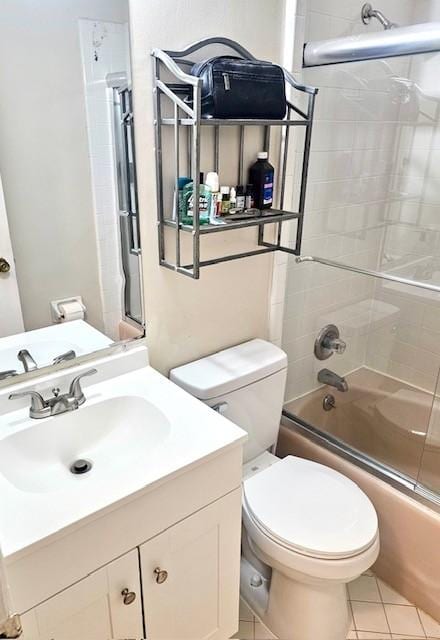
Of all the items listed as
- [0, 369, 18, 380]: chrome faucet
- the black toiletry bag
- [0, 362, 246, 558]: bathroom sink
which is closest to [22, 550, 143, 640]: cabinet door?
[0, 362, 246, 558]: bathroom sink

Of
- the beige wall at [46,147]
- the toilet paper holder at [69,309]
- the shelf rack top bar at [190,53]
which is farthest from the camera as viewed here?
the toilet paper holder at [69,309]

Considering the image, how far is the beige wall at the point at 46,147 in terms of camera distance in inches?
42.1

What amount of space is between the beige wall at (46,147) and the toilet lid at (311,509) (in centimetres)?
86

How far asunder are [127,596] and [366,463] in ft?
3.43

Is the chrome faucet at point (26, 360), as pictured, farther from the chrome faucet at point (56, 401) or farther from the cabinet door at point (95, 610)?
the cabinet door at point (95, 610)

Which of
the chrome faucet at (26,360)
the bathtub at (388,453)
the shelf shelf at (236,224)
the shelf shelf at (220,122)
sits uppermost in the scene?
the shelf shelf at (220,122)

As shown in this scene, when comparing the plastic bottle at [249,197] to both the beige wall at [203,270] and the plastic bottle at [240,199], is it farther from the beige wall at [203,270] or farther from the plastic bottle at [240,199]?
the beige wall at [203,270]

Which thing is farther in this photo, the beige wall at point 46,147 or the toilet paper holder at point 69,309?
the toilet paper holder at point 69,309

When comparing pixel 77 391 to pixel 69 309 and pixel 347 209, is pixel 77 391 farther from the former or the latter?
pixel 347 209

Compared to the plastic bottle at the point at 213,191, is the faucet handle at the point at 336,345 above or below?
below

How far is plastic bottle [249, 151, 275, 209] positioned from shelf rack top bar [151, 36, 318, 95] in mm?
237

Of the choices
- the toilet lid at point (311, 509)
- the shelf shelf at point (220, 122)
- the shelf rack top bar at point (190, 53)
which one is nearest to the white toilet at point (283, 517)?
the toilet lid at point (311, 509)

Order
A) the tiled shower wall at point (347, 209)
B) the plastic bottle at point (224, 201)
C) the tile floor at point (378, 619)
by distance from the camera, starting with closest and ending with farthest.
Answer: the plastic bottle at point (224, 201) → the tile floor at point (378, 619) → the tiled shower wall at point (347, 209)

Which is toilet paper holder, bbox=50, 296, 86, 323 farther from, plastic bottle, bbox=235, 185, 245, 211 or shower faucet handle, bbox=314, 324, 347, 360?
shower faucet handle, bbox=314, 324, 347, 360
